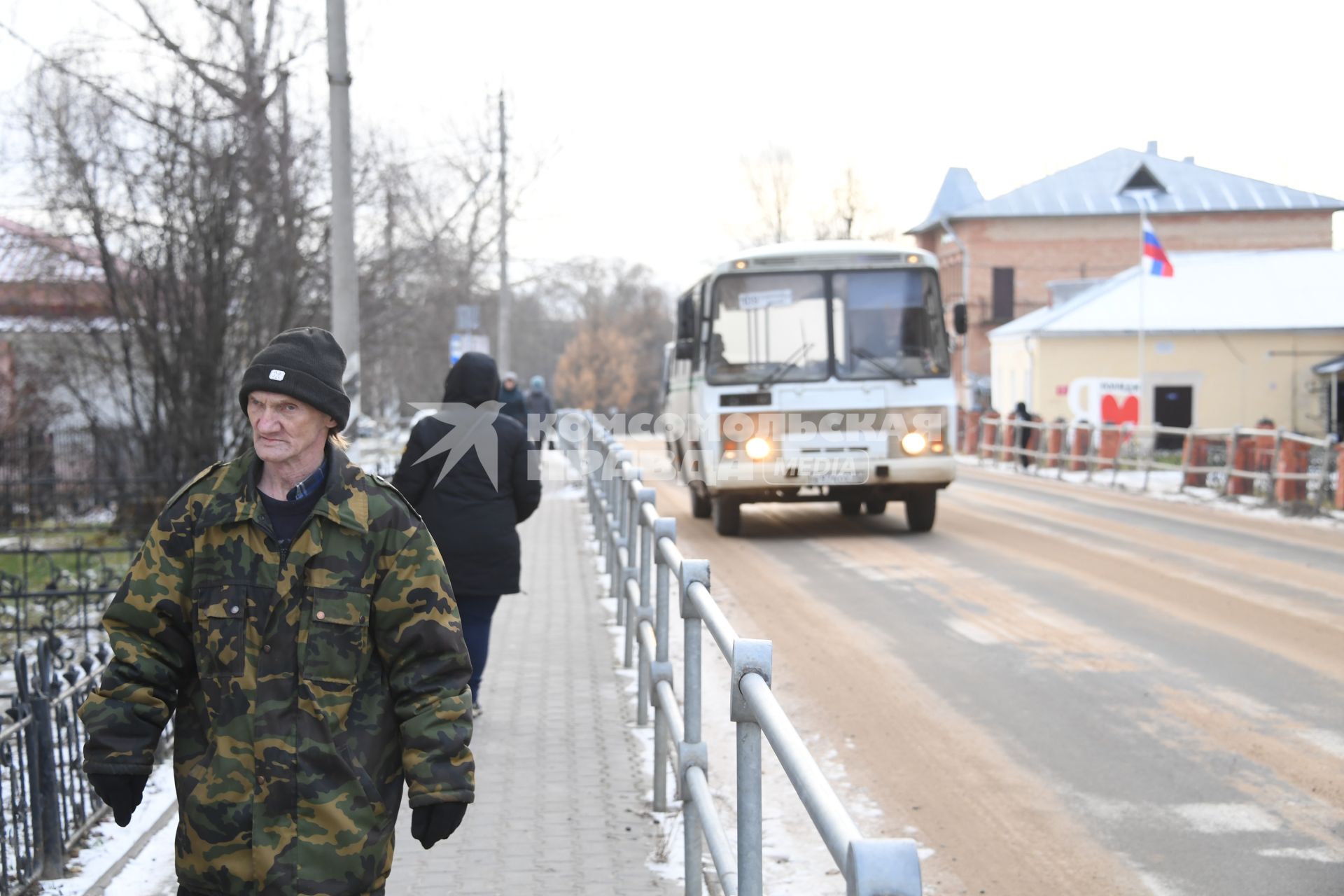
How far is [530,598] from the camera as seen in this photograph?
38.0 feet

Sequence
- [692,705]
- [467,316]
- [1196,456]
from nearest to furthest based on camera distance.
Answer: [692,705] → [1196,456] → [467,316]

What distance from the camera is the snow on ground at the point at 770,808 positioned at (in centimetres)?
502

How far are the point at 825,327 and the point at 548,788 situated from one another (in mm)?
9567

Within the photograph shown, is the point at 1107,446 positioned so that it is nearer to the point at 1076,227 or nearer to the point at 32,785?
the point at 32,785

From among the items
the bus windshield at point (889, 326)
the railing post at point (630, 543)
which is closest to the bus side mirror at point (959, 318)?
the bus windshield at point (889, 326)

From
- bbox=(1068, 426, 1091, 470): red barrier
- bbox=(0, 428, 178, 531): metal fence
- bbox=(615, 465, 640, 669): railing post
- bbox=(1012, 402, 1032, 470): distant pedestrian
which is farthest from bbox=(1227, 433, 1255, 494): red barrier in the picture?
bbox=(0, 428, 178, 531): metal fence

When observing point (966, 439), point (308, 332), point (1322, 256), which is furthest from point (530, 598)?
point (1322, 256)

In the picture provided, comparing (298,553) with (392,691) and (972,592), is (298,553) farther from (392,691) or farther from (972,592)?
(972,592)

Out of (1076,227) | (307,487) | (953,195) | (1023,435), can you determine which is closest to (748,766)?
(307,487)

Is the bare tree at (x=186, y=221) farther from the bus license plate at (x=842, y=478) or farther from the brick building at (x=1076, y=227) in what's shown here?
the brick building at (x=1076, y=227)

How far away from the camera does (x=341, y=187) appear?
1132 centimetres

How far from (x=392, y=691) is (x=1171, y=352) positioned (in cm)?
4106

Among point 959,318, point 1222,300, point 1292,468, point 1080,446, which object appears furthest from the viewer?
point 1222,300

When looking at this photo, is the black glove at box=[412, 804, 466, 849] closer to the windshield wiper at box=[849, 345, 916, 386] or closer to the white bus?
the white bus
